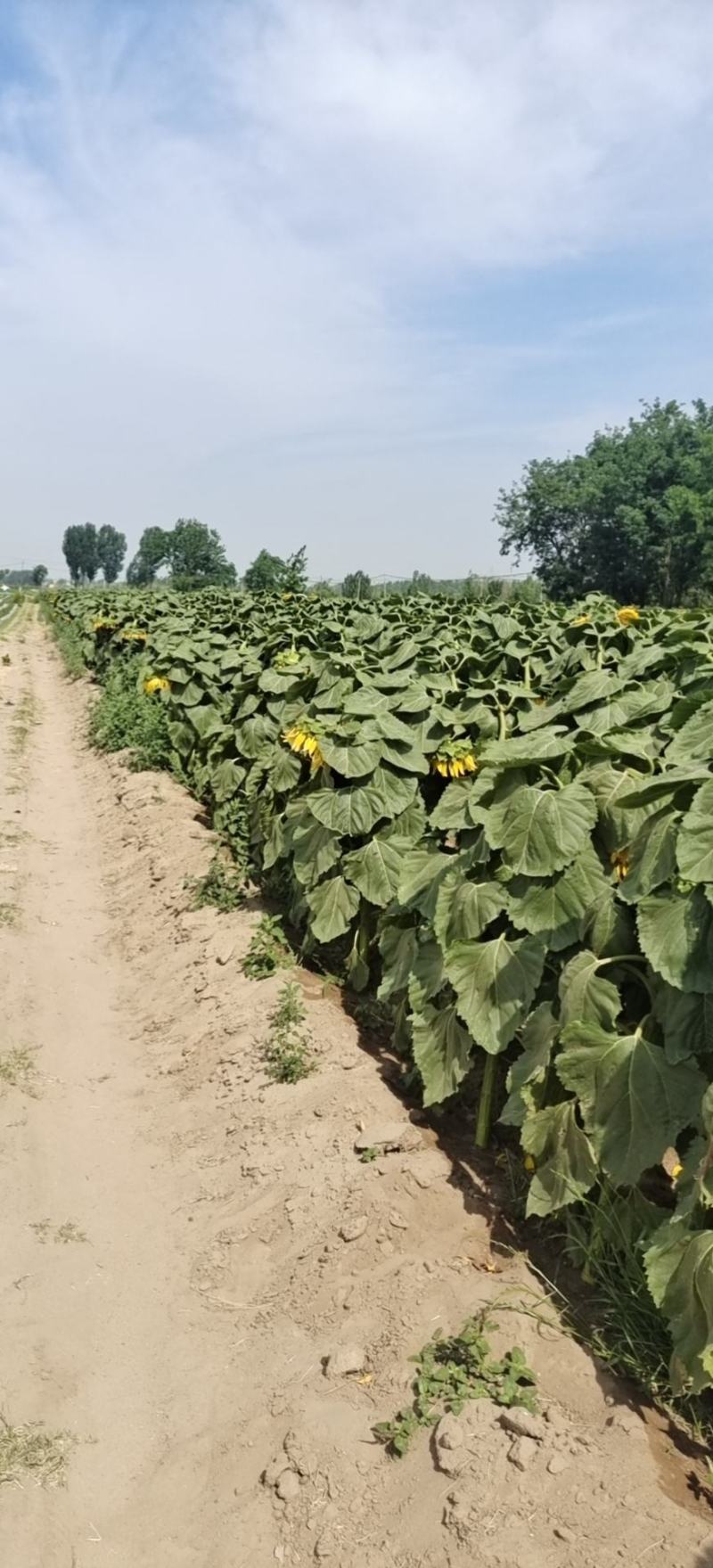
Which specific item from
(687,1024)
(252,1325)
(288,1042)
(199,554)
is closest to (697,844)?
(687,1024)

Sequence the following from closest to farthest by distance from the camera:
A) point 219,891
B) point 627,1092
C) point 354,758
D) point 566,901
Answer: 1. point 627,1092
2. point 566,901
3. point 354,758
4. point 219,891

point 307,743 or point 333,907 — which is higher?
point 307,743

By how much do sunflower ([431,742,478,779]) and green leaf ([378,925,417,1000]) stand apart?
669 millimetres

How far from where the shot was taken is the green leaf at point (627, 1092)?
262 cm

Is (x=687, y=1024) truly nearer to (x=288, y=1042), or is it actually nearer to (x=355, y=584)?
(x=288, y=1042)

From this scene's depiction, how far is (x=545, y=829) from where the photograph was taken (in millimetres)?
3105

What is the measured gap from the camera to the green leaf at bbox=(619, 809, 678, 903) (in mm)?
2662

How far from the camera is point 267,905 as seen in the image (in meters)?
6.32

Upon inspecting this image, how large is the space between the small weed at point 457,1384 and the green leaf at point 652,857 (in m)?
1.20

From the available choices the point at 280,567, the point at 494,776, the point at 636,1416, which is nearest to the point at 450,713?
the point at 494,776

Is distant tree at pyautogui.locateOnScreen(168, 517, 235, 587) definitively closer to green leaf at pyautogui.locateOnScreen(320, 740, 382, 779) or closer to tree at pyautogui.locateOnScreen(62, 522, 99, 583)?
green leaf at pyautogui.locateOnScreen(320, 740, 382, 779)

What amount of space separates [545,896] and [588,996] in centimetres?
36

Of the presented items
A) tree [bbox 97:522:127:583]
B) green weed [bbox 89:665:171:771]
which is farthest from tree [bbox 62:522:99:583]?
green weed [bbox 89:665:171:771]

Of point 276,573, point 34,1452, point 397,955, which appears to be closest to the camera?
point 34,1452
